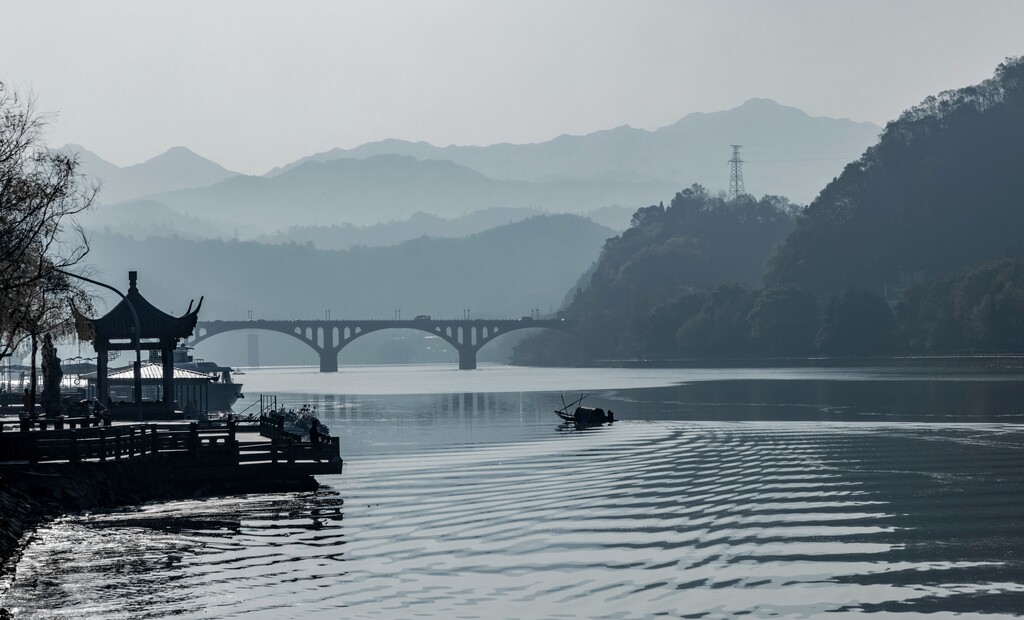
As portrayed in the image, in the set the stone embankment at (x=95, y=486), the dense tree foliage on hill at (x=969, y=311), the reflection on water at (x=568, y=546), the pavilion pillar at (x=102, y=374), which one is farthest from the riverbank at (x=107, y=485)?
the dense tree foliage on hill at (x=969, y=311)

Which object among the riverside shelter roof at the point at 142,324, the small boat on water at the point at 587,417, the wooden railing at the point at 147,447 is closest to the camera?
the wooden railing at the point at 147,447

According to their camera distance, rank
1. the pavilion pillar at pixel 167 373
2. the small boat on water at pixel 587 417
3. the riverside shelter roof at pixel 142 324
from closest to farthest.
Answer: the riverside shelter roof at pixel 142 324, the pavilion pillar at pixel 167 373, the small boat on water at pixel 587 417

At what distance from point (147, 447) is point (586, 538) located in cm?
1778

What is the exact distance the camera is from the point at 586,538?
35.4 m

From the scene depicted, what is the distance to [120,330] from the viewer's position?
64188 mm

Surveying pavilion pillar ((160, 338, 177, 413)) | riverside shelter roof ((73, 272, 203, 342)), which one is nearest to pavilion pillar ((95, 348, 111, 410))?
riverside shelter roof ((73, 272, 203, 342))

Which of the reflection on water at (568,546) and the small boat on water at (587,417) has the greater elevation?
the small boat on water at (587,417)

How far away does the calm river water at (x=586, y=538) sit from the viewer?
2822 centimetres

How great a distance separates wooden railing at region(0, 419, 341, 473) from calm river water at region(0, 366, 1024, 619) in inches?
60.7

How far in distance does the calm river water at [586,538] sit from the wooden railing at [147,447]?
1.54m

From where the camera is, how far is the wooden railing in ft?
142

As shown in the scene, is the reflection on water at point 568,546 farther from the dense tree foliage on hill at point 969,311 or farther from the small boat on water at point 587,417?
the dense tree foliage on hill at point 969,311

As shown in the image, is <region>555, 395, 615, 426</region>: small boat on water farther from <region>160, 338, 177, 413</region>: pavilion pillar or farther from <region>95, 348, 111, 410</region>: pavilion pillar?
<region>95, 348, 111, 410</region>: pavilion pillar

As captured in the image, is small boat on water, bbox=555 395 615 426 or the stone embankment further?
small boat on water, bbox=555 395 615 426
